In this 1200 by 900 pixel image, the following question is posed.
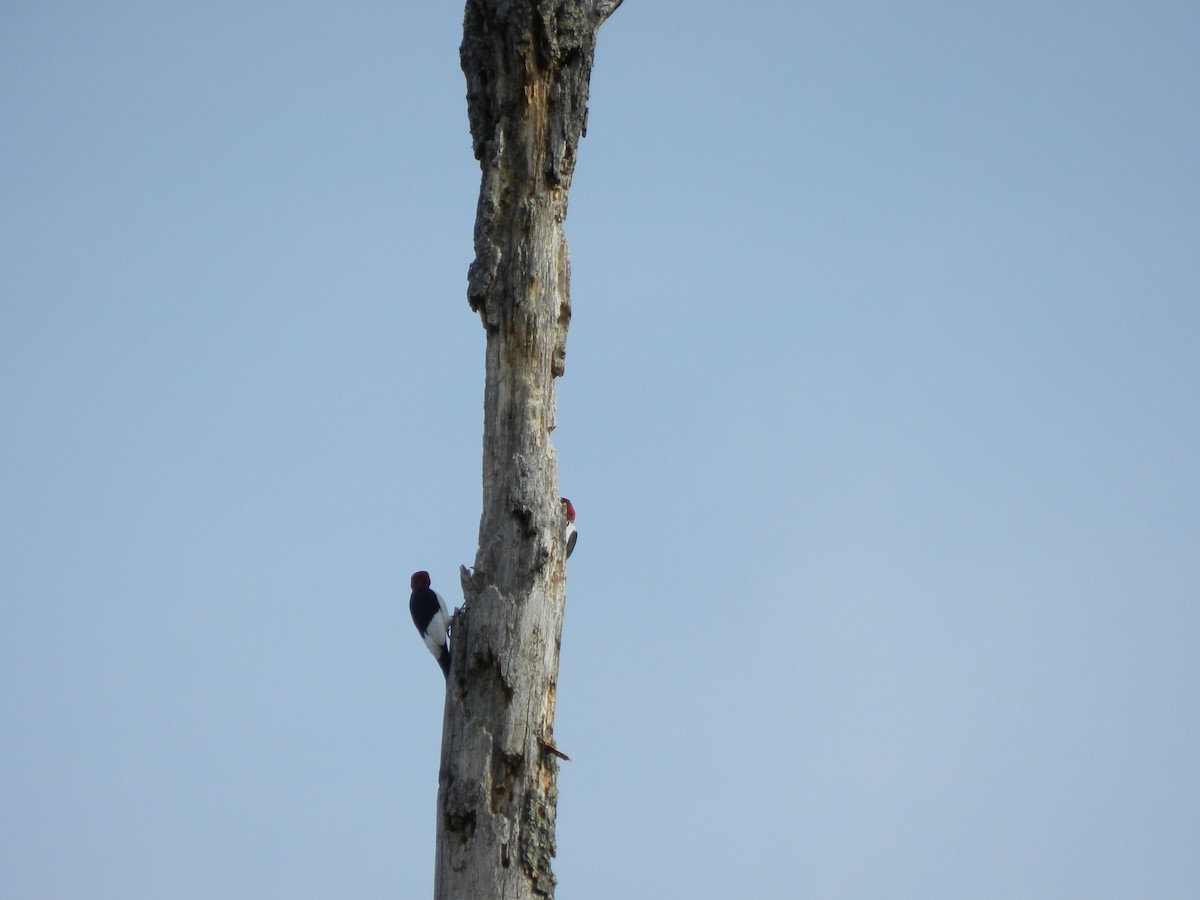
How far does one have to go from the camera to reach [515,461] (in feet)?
15.9

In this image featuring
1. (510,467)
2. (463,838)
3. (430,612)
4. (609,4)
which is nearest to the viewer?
(463,838)

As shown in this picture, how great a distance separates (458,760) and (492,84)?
269 centimetres

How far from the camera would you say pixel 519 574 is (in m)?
4.75

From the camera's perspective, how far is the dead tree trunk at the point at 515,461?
14.8 feet

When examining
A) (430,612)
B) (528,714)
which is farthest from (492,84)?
(430,612)

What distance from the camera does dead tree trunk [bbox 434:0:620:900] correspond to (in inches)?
178

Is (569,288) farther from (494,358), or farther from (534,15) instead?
(534,15)

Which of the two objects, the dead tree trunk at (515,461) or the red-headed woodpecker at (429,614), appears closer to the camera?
the dead tree trunk at (515,461)

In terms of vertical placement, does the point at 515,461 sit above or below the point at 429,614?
below

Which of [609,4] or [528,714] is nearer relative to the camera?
[528,714]

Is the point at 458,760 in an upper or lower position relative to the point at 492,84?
lower

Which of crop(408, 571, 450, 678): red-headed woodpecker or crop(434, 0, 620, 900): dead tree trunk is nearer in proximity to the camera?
crop(434, 0, 620, 900): dead tree trunk

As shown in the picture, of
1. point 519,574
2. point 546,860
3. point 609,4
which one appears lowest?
point 546,860

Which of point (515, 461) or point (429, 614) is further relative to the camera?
point (429, 614)
